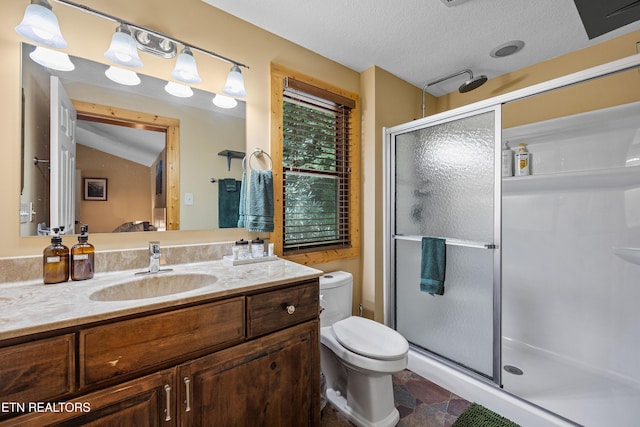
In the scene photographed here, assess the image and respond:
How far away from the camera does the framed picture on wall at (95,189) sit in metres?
1.23

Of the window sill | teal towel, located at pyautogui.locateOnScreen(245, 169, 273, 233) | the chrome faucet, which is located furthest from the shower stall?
the chrome faucet

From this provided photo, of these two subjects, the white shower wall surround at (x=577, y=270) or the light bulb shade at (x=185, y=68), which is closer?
the light bulb shade at (x=185, y=68)

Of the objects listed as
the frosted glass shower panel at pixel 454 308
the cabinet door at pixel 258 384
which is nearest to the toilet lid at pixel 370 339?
the cabinet door at pixel 258 384

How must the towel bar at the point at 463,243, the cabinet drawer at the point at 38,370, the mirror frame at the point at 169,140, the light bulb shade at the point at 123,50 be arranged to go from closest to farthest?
the cabinet drawer at the point at 38,370
the light bulb shade at the point at 123,50
the mirror frame at the point at 169,140
the towel bar at the point at 463,243

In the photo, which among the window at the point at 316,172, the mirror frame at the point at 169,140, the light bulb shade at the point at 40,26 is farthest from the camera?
the window at the point at 316,172

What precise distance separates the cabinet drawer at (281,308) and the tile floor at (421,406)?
78 cm

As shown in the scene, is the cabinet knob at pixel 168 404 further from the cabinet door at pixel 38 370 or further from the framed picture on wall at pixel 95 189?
→ the framed picture on wall at pixel 95 189

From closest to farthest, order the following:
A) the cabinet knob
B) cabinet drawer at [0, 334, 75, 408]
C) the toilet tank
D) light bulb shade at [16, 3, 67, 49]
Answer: cabinet drawer at [0, 334, 75, 408] → the cabinet knob → light bulb shade at [16, 3, 67, 49] → the toilet tank

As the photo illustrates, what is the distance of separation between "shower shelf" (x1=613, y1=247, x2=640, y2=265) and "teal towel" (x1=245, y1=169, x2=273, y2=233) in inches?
90.6

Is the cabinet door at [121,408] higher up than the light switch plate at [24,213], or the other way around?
the light switch plate at [24,213]

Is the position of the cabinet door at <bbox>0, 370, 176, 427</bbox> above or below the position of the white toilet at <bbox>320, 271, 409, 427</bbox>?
above

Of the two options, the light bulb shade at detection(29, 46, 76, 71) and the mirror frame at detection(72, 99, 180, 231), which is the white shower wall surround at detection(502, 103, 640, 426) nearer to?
the mirror frame at detection(72, 99, 180, 231)

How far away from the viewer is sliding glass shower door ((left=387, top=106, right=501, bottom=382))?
1.66 meters

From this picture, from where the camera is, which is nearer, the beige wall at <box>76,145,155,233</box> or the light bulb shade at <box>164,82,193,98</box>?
the beige wall at <box>76,145,155,233</box>
